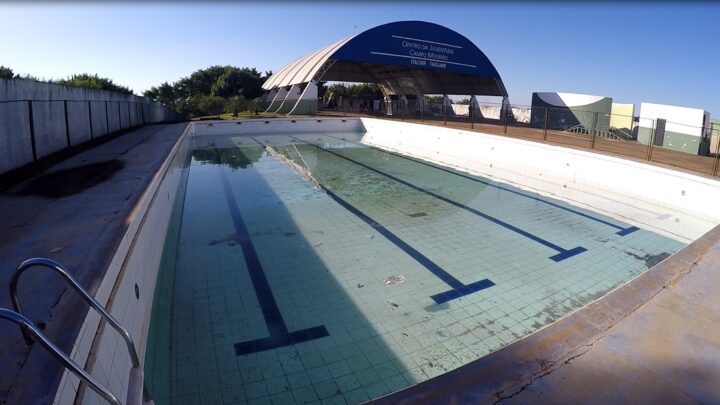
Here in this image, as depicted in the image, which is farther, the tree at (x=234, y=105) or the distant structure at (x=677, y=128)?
the tree at (x=234, y=105)

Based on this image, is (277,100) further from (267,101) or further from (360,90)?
(360,90)


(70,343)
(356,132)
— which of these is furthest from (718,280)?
(356,132)

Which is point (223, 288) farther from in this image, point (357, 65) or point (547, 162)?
point (357, 65)

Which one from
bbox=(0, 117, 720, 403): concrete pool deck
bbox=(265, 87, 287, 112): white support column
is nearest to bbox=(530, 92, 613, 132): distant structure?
bbox=(265, 87, 287, 112): white support column

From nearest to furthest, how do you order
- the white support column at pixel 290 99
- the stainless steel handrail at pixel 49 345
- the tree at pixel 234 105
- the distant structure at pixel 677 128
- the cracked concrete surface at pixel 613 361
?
the stainless steel handrail at pixel 49 345 < the cracked concrete surface at pixel 613 361 < the distant structure at pixel 677 128 < the white support column at pixel 290 99 < the tree at pixel 234 105

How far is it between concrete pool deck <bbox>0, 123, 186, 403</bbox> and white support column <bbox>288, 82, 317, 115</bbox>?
65.2ft

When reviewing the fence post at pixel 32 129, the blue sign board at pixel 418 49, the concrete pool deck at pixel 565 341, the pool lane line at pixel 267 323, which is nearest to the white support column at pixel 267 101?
the blue sign board at pixel 418 49

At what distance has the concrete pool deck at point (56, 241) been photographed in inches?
66.1

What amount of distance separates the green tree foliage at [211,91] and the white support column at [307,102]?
5.50 meters

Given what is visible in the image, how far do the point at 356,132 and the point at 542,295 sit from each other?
63.2 feet

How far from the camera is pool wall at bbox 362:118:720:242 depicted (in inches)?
288

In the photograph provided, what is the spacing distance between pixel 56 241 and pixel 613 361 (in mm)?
3897

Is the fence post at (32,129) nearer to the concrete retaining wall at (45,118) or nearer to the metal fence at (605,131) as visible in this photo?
the concrete retaining wall at (45,118)

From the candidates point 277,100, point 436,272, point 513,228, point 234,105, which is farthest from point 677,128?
point 234,105
